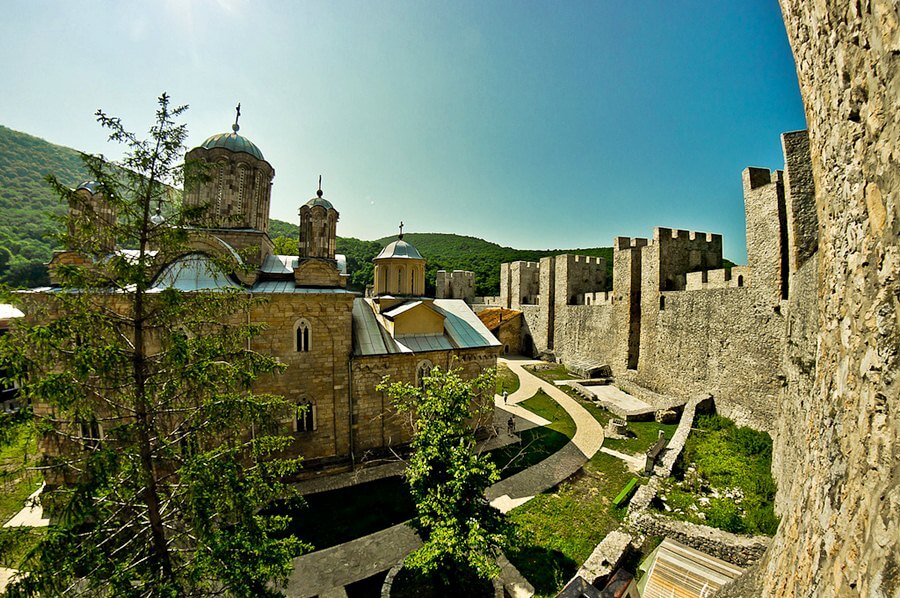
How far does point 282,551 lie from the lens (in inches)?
171

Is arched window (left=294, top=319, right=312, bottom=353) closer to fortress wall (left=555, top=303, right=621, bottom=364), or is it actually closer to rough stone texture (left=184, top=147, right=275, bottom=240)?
rough stone texture (left=184, top=147, right=275, bottom=240)

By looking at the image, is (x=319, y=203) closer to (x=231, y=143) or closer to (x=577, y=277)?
(x=231, y=143)

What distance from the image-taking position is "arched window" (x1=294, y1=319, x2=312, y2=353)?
33.2 ft

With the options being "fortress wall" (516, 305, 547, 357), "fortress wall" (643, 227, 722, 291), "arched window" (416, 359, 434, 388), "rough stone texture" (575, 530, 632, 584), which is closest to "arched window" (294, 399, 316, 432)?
"arched window" (416, 359, 434, 388)

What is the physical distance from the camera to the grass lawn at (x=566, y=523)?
22.1ft

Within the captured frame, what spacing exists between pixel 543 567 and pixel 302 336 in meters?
8.92

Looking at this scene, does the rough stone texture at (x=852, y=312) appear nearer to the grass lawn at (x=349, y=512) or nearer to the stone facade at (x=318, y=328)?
the grass lawn at (x=349, y=512)

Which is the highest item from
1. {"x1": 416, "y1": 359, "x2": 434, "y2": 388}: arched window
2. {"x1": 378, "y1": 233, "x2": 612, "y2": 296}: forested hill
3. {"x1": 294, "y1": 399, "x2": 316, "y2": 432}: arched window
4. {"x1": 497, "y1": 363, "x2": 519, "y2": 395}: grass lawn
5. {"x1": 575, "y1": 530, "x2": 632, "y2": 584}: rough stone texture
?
{"x1": 378, "y1": 233, "x2": 612, "y2": 296}: forested hill

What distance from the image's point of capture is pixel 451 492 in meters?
5.72

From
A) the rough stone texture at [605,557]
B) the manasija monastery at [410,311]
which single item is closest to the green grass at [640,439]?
the manasija monastery at [410,311]

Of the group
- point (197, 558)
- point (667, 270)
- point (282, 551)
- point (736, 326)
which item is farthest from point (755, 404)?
point (197, 558)

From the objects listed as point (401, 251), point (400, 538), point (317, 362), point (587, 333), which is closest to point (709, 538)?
point (400, 538)

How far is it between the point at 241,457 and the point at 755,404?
18012 millimetres

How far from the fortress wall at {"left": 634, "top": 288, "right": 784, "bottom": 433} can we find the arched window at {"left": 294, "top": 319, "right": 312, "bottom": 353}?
16.1 m
